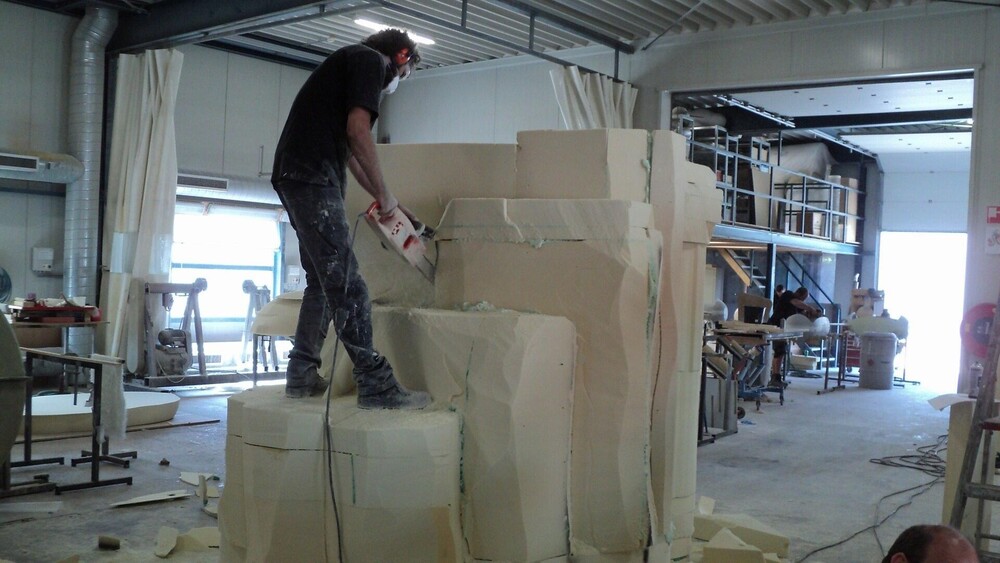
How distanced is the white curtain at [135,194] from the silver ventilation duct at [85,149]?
0.18 metres

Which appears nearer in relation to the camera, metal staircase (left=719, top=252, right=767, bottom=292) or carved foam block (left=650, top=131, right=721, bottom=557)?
carved foam block (left=650, top=131, right=721, bottom=557)

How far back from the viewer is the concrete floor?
4.32 meters

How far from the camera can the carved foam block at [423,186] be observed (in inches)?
139

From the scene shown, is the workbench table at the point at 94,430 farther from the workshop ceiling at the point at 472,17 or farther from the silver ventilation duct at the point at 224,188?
the silver ventilation duct at the point at 224,188

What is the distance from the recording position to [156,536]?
14.1 ft

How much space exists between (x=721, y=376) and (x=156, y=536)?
5.33 metres

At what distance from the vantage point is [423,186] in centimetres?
360

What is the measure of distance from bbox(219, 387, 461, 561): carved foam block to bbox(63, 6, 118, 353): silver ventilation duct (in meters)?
7.36

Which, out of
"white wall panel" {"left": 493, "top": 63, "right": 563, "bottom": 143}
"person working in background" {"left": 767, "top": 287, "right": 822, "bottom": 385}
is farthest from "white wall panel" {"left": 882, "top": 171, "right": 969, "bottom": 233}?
"white wall panel" {"left": 493, "top": 63, "right": 563, "bottom": 143}

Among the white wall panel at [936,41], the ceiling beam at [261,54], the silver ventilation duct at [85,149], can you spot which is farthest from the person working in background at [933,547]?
the ceiling beam at [261,54]

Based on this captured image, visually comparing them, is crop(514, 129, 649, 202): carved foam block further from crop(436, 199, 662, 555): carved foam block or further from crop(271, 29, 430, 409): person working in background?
crop(271, 29, 430, 409): person working in background

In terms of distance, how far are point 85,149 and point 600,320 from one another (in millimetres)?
8010

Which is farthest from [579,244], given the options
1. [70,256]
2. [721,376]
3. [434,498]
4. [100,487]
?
[70,256]

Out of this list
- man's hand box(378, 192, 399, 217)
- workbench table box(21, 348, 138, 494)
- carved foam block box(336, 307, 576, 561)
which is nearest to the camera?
carved foam block box(336, 307, 576, 561)
